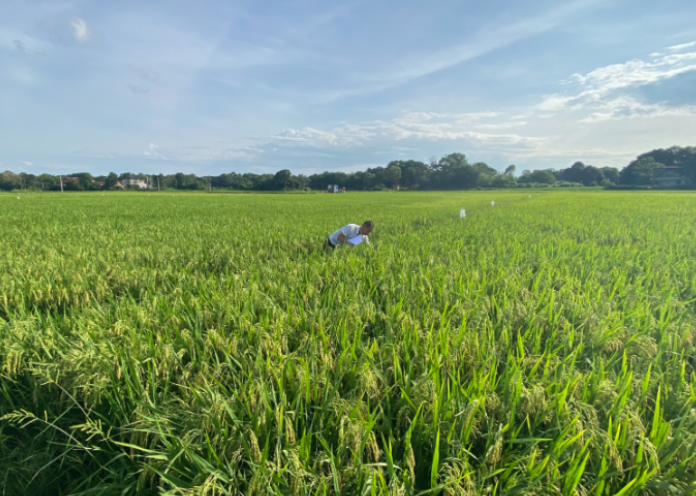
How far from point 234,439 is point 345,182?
10919 cm

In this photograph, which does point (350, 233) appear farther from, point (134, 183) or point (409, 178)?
point (134, 183)

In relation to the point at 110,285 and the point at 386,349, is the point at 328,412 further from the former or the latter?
the point at 110,285

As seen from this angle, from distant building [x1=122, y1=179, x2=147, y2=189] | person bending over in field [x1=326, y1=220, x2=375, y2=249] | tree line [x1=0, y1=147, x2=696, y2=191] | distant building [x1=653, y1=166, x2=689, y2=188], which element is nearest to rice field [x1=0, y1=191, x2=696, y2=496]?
→ person bending over in field [x1=326, y1=220, x2=375, y2=249]

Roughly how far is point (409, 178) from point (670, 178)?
211ft

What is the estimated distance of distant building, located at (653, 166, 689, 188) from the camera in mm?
75750

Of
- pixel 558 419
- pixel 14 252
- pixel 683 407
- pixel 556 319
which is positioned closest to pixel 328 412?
pixel 558 419

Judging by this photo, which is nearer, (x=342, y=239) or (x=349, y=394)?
(x=349, y=394)

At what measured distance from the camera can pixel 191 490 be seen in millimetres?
1103

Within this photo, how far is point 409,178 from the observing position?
106812mm

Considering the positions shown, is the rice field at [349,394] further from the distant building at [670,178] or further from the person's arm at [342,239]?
the distant building at [670,178]

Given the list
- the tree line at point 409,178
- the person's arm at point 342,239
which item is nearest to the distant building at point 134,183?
the tree line at point 409,178

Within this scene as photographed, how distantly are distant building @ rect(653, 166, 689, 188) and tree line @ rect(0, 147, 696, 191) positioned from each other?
1.13m

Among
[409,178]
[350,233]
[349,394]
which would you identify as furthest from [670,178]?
[349,394]

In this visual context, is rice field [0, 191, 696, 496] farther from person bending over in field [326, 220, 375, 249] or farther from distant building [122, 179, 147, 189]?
distant building [122, 179, 147, 189]
